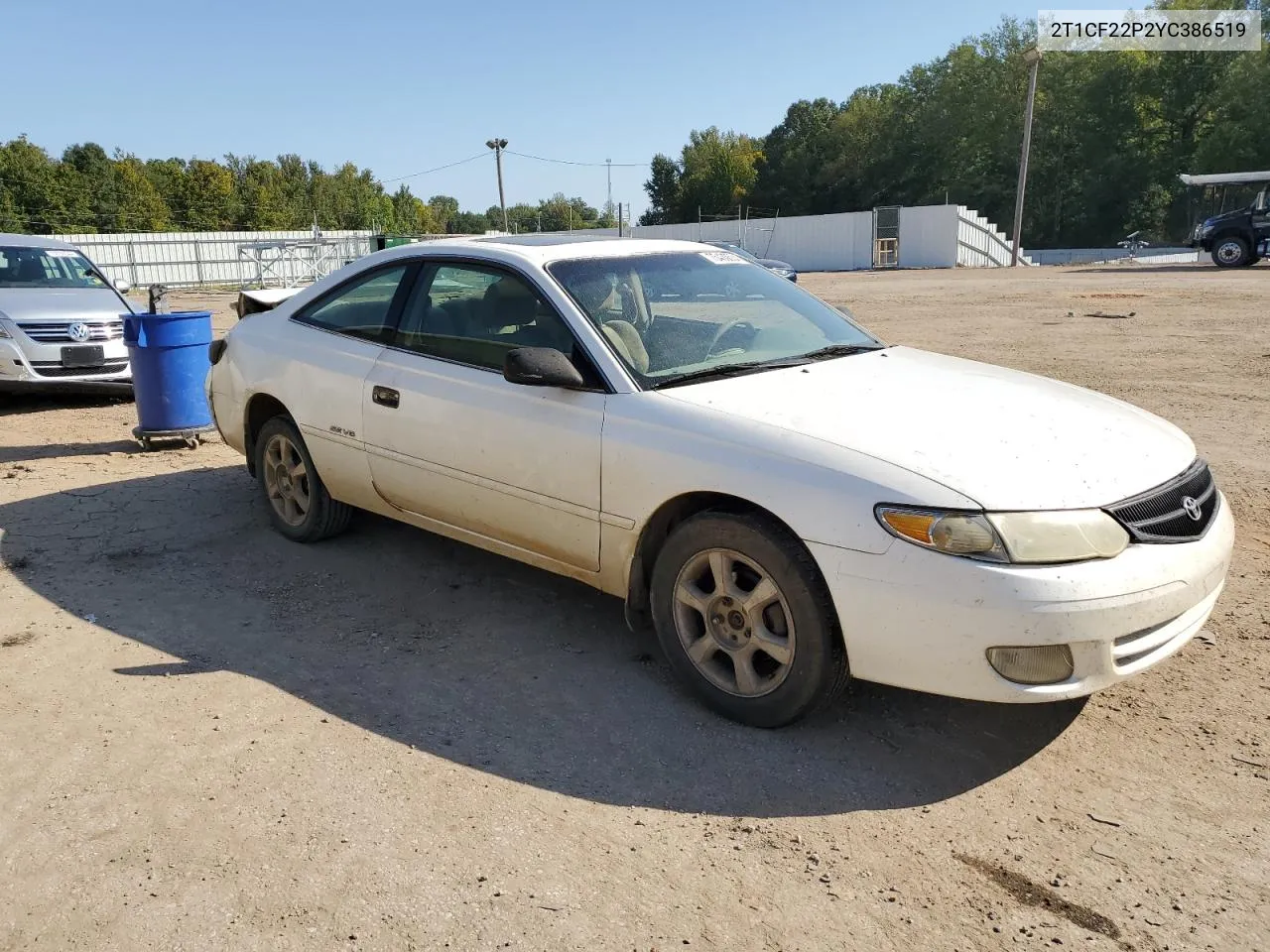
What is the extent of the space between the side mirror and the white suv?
23.8 ft

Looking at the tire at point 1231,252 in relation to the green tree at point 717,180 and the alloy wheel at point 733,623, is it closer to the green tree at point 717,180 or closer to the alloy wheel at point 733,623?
the alloy wheel at point 733,623

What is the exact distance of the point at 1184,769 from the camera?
10.1 ft

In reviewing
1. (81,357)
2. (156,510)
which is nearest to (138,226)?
(81,357)

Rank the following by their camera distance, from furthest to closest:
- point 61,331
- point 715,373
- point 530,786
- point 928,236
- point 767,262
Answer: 1. point 928,236
2. point 767,262
3. point 61,331
4. point 715,373
5. point 530,786

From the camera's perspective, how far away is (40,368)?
9.28 m

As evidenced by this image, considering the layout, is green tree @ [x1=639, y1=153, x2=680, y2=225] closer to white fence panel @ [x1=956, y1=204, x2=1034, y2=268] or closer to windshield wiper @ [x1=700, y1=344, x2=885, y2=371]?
white fence panel @ [x1=956, y1=204, x2=1034, y2=268]

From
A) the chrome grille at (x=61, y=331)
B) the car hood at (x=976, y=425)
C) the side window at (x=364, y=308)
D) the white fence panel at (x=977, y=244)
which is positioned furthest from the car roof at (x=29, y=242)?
the white fence panel at (x=977, y=244)

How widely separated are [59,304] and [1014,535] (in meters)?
9.73

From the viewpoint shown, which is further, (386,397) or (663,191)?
(663,191)

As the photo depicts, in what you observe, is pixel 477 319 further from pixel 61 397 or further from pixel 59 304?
pixel 61 397

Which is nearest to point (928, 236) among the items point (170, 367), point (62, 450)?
point (170, 367)

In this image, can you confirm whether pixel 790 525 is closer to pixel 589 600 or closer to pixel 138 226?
pixel 589 600

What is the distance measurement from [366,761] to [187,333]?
5.24 m

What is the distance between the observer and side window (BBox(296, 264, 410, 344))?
4.70 meters
